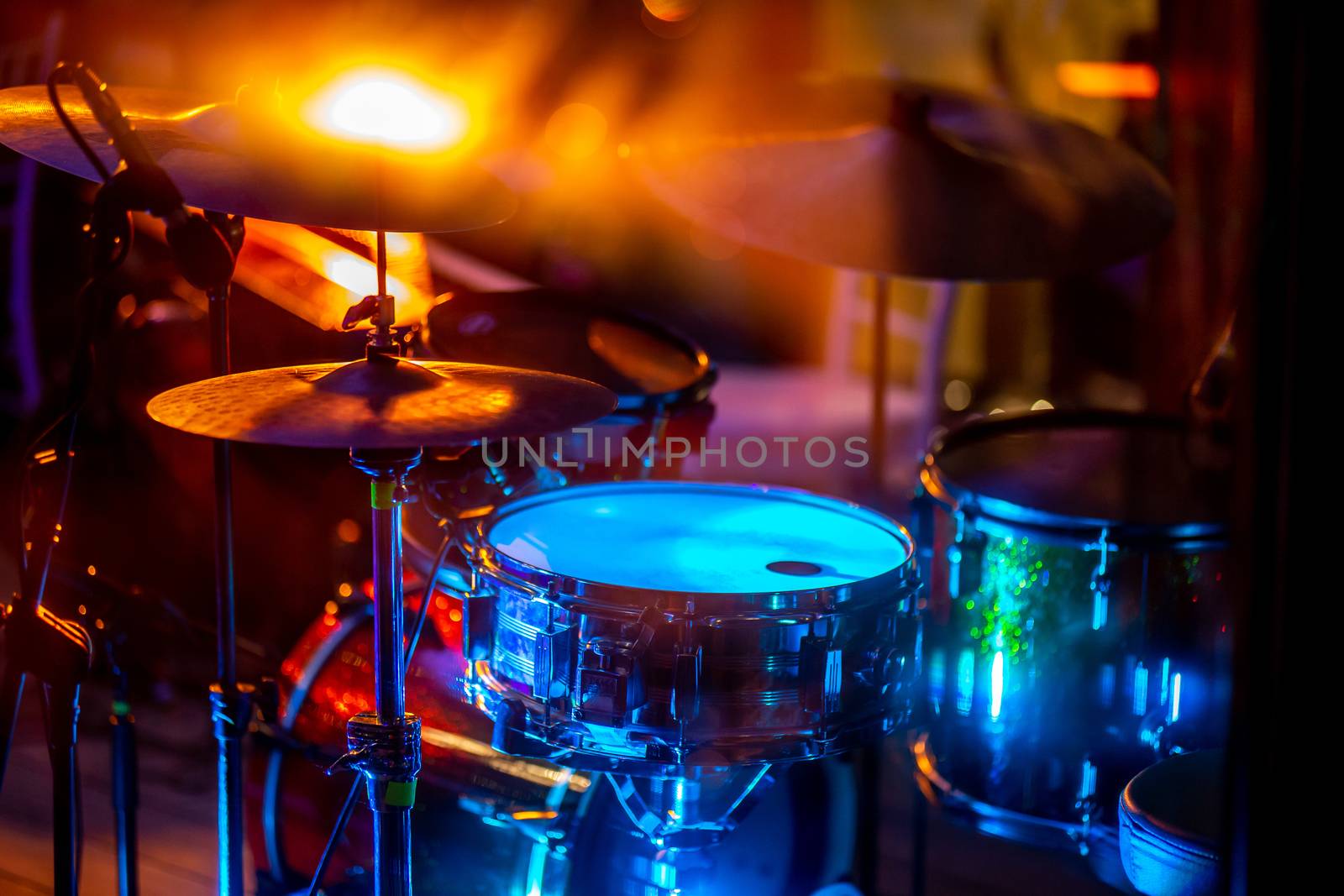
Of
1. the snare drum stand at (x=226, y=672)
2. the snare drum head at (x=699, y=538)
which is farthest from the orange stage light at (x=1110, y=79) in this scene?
the snare drum stand at (x=226, y=672)

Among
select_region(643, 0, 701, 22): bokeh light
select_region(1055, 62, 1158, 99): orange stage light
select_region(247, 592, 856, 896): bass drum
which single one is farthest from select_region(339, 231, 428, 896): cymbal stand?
select_region(643, 0, 701, 22): bokeh light

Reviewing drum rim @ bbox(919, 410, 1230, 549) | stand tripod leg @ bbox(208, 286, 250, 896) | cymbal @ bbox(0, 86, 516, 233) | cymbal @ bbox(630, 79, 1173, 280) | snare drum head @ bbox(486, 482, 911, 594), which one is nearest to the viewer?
cymbal @ bbox(0, 86, 516, 233)

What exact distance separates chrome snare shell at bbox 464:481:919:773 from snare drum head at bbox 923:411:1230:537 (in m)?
0.35

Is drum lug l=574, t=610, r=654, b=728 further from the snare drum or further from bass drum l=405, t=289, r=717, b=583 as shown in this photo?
the snare drum

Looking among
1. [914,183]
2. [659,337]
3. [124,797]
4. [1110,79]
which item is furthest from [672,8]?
[124,797]

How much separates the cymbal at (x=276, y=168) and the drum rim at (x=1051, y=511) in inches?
30.6

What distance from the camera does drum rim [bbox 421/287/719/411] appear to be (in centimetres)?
159

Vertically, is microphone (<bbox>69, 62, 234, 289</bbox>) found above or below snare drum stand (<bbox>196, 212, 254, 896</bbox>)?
above

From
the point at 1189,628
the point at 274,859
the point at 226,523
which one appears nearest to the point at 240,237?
the point at 226,523

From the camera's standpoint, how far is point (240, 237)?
4.77 feet

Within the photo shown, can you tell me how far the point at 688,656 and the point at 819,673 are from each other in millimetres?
146

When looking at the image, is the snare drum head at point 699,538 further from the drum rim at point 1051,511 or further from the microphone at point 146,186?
the microphone at point 146,186

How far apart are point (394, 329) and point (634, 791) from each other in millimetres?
597

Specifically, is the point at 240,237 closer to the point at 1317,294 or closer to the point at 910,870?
the point at 1317,294
